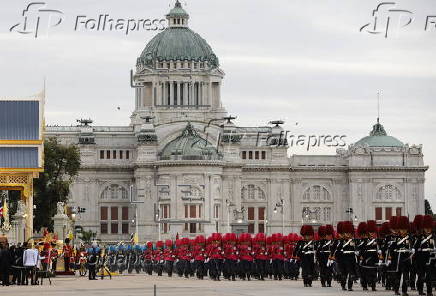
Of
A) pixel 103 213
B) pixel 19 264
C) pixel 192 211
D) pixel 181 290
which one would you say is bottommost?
pixel 181 290

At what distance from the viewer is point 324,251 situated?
54.1 meters

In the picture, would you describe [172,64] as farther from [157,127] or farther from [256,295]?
[256,295]

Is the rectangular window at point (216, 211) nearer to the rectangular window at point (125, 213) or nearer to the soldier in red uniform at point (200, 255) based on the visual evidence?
the rectangular window at point (125, 213)

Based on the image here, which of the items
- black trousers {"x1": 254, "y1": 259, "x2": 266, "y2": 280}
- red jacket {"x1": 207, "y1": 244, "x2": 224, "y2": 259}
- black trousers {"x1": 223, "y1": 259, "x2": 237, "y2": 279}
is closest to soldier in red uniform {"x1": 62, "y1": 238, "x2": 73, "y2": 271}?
red jacket {"x1": 207, "y1": 244, "x2": 224, "y2": 259}

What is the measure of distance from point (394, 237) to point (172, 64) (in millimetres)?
138079

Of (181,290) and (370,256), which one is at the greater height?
(370,256)

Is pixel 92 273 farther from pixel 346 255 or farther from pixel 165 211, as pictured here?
pixel 165 211

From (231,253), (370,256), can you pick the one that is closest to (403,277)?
(370,256)

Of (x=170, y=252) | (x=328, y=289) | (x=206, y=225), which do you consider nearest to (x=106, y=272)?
(x=170, y=252)

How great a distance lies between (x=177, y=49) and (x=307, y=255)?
131m

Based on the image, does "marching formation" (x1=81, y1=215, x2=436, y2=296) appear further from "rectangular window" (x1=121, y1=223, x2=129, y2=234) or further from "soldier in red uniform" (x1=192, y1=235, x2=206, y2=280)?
"rectangular window" (x1=121, y1=223, x2=129, y2=234)

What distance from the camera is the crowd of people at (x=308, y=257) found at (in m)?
46.3

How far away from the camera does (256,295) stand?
47.9 m

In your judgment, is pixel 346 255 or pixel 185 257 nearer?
pixel 346 255
